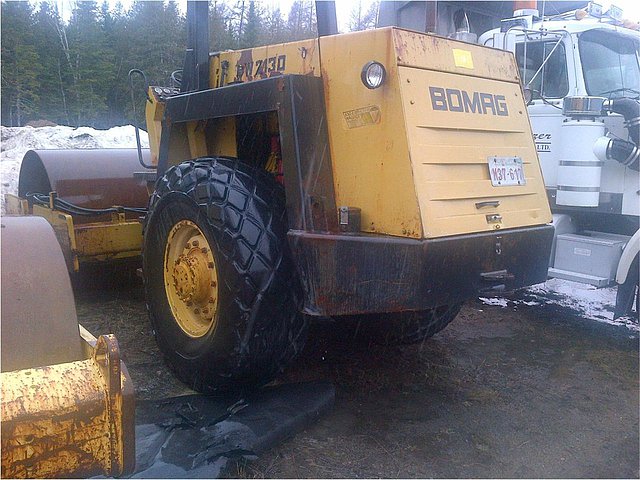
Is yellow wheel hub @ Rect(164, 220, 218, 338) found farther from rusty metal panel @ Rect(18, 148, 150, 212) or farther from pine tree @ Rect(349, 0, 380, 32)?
pine tree @ Rect(349, 0, 380, 32)

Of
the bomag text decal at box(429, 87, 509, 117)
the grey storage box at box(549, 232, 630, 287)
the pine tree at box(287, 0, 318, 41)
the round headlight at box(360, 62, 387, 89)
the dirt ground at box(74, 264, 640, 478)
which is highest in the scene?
the pine tree at box(287, 0, 318, 41)

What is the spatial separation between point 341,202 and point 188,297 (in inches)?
37.9

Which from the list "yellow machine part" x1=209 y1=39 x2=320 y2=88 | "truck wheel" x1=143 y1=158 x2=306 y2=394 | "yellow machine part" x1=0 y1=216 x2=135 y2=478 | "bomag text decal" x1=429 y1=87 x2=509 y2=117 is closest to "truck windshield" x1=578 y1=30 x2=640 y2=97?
"bomag text decal" x1=429 y1=87 x2=509 y2=117

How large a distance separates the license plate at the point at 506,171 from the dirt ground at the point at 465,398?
1252mm

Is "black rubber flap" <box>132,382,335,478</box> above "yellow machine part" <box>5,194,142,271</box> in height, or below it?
below

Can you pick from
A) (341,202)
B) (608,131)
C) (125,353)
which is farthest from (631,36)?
(125,353)

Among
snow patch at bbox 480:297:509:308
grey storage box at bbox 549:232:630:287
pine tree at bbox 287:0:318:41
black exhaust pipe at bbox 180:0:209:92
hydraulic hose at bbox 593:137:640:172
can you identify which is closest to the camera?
pine tree at bbox 287:0:318:41

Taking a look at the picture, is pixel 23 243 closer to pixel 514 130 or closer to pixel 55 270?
pixel 55 270

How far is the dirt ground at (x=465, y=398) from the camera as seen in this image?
9.47 feet

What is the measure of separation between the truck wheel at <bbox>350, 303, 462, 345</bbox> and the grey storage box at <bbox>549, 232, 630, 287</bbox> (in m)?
1.24

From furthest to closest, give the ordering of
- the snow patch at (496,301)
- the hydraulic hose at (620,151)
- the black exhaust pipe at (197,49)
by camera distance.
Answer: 1. the snow patch at (496,301)
2. the hydraulic hose at (620,151)
3. the black exhaust pipe at (197,49)

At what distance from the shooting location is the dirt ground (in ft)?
9.47

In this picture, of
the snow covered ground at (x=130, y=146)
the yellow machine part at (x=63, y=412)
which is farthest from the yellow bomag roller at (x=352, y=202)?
the snow covered ground at (x=130, y=146)

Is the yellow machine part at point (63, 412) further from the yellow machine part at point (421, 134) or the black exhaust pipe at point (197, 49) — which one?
the black exhaust pipe at point (197, 49)
